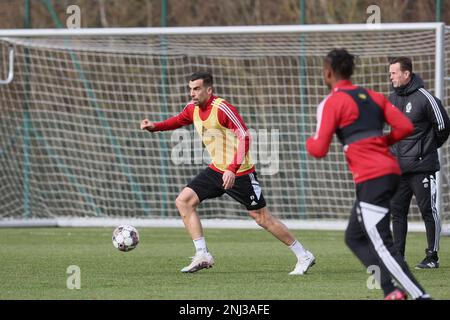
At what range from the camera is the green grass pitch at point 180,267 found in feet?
28.5

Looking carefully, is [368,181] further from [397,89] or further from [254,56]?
[254,56]

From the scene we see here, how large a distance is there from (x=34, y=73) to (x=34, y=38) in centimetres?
140

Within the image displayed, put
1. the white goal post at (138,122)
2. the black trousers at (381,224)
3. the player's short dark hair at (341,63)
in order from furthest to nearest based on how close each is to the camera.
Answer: the white goal post at (138,122), the player's short dark hair at (341,63), the black trousers at (381,224)

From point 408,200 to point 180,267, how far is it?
7.95 feet

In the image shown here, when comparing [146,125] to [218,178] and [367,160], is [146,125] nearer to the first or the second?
[218,178]

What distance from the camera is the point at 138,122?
18.0 metres

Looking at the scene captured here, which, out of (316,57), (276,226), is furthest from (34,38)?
(276,226)

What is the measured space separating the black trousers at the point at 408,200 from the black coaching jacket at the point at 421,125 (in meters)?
0.09

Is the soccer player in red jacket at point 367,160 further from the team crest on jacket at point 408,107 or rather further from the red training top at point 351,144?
the team crest on jacket at point 408,107

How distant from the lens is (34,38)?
16.5 metres

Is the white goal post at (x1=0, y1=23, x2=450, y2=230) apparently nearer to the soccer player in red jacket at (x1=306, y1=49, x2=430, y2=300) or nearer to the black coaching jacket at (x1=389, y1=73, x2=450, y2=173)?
the black coaching jacket at (x1=389, y1=73, x2=450, y2=173)

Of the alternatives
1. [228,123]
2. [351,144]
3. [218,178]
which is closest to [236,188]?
[218,178]

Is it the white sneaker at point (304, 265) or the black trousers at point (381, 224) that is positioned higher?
the black trousers at point (381, 224)

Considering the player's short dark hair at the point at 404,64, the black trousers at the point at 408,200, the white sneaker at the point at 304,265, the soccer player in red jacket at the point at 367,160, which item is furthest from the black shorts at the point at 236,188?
the soccer player in red jacket at the point at 367,160
